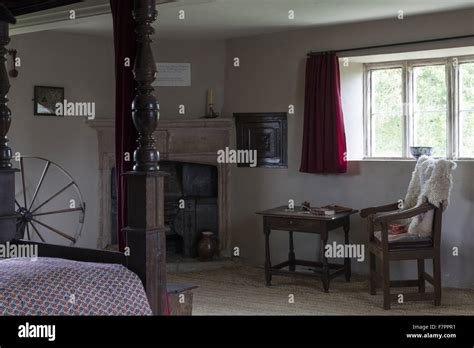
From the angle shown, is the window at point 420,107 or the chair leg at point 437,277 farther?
the window at point 420,107

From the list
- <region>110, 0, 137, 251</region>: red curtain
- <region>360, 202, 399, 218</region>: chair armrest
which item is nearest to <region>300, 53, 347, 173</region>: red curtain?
<region>360, 202, 399, 218</region>: chair armrest

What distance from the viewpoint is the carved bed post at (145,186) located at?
3.18m

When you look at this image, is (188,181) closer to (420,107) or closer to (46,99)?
(46,99)

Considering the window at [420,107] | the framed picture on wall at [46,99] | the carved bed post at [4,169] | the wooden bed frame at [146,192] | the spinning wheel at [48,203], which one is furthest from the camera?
the framed picture on wall at [46,99]

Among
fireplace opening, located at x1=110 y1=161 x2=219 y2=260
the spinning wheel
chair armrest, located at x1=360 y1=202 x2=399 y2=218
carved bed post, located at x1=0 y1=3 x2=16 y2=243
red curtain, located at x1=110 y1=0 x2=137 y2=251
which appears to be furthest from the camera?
fireplace opening, located at x1=110 y1=161 x2=219 y2=260

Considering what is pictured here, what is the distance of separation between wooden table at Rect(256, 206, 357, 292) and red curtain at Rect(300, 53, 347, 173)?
1.77 ft

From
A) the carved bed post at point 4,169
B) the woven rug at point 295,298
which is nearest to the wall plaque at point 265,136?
the woven rug at point 295,298

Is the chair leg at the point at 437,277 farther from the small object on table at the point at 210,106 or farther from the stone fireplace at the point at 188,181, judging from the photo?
the small object on table at the point at 210,106

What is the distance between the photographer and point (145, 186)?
317 cm

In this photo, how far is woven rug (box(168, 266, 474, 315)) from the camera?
5.08m

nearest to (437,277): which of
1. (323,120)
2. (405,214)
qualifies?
(405,214)

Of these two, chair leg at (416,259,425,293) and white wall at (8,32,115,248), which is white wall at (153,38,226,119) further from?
chair leg at (416,259,425,293)

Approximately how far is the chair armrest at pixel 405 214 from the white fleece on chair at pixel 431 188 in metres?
0.05

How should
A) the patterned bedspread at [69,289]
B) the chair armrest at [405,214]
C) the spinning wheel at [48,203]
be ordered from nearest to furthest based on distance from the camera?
the patterned bedspread at [69,289]
the chair armrest at [405,214]
the spinning wheel at [48,203]
